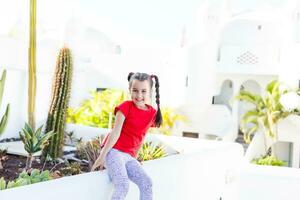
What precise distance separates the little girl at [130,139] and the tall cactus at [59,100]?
214cm

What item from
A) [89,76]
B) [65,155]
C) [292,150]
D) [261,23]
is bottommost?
[292,150]

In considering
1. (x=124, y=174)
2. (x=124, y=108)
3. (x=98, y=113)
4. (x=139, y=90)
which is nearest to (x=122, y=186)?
(x=124, y=174)

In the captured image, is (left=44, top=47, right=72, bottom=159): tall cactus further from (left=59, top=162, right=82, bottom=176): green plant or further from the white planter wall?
the white planter wall

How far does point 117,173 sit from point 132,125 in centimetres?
50

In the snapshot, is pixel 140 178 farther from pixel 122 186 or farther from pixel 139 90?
pixel 139 90

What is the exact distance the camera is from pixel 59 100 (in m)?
6.24

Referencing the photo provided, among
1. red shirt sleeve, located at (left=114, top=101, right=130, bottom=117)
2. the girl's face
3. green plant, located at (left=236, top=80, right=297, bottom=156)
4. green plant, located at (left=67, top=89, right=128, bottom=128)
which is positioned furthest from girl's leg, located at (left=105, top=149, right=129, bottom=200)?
green plant, located at (left=236, top=80, right=297, bottom=156)

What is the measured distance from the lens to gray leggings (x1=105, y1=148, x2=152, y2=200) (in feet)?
12.9

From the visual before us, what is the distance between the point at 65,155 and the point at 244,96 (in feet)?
33.7

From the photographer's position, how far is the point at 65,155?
6.68m

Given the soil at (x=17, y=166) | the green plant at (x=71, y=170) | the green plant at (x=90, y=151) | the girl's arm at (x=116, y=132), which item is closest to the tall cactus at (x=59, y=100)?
the soil at (x=17, y=166)

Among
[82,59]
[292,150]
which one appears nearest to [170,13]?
[82,59]

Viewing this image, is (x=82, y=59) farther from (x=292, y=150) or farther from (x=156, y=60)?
(x=292, y=150)

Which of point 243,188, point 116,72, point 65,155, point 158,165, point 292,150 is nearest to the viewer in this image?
point 158,165
